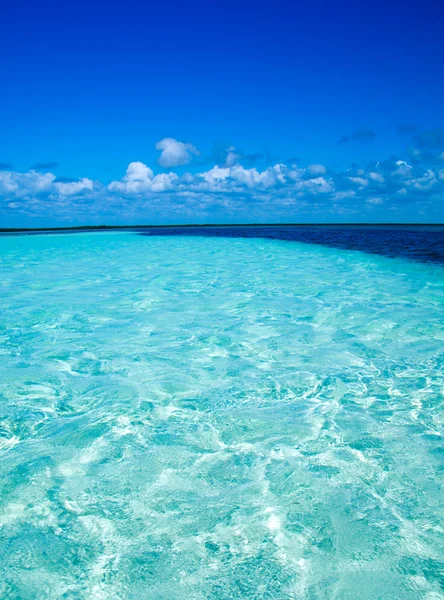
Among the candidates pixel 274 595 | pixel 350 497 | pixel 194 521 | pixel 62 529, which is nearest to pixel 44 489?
pixel 62 529

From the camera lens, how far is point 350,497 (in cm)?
275

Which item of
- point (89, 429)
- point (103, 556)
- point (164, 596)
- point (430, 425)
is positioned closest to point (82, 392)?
point (89, 429)

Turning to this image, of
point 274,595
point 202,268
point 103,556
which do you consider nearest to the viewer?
point 274,595

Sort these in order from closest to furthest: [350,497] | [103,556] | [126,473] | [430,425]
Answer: [103,556] → [350,497] → [126,473] → [430,425]

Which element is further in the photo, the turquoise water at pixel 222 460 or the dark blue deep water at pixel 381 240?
the dark blue deep water at pixel 381 240

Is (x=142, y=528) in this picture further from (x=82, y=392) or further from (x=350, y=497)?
(x=82, y=392)

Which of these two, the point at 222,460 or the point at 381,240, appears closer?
the point at 222,460

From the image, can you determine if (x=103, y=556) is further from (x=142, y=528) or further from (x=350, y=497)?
(x=350, y=497)

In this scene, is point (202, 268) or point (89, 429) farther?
point (202, 268)

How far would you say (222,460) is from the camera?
10.5ft

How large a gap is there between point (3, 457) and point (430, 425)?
136 inches

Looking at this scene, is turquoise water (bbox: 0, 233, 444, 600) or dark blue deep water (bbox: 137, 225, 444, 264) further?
dark blue deep water (bbox: 137, 225, 444, 264)

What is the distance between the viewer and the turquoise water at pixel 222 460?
2189mm

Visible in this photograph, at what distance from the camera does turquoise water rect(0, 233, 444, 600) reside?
2.19m
